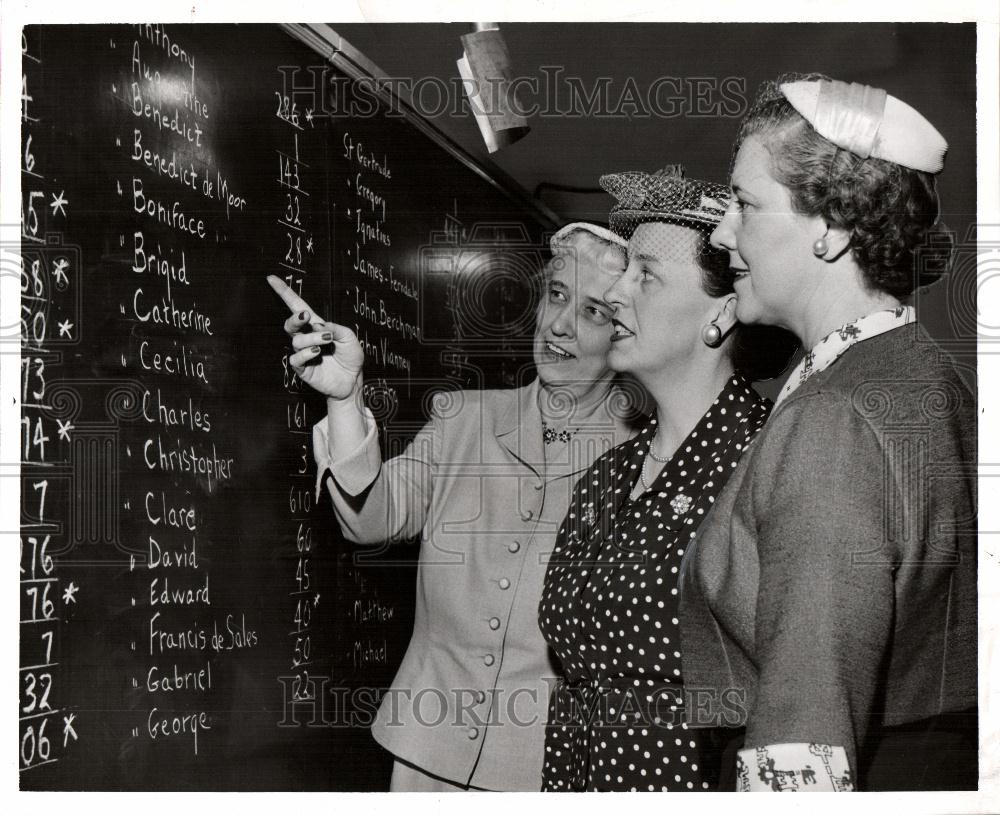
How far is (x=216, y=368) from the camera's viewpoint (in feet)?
6.57

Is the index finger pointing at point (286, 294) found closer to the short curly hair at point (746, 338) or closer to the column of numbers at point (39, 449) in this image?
the column of numbers at point (39, 449)

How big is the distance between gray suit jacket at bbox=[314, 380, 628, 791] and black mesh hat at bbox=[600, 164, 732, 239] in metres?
0.38

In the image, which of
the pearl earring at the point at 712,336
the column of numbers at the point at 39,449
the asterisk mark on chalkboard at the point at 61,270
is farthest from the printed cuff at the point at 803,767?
the asterisk mark on chalkboard at the point at 61,270

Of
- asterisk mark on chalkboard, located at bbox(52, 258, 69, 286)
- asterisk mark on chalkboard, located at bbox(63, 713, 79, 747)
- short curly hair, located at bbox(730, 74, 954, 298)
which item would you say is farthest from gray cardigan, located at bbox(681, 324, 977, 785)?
asterisk mark on chalkboard, located at bbox(52, 258, 69, 286)

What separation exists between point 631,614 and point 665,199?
79 centimetres

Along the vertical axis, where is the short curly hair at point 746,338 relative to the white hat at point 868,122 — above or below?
below

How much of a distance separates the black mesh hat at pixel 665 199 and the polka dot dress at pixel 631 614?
0.33m

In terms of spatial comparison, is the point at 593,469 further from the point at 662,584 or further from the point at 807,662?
the point at 807,662

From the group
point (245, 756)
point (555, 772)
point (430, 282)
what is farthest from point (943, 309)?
point (245, 756)

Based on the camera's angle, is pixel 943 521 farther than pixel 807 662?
Yes

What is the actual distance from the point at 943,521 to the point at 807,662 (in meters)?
0.53

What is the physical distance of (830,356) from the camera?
181cm

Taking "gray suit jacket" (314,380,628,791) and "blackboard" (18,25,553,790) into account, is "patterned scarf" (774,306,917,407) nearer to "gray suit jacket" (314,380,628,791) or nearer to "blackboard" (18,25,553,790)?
"gray suit jacket" (314,380,628,791)

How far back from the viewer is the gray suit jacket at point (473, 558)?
6.56 feet
